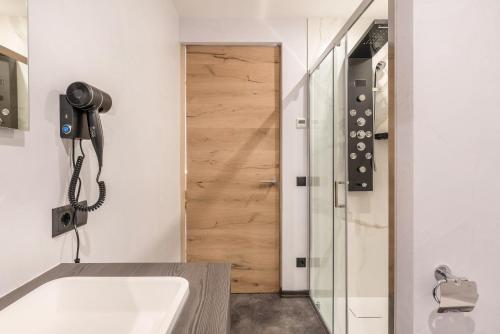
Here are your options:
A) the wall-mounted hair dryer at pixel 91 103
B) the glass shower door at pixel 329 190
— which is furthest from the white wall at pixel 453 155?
the wall-mounted hair dryer at pixel 91 103

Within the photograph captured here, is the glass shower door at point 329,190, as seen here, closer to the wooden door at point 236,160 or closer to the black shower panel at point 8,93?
the wooden door at point 236,160

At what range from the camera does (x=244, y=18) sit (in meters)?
Result: 2.55

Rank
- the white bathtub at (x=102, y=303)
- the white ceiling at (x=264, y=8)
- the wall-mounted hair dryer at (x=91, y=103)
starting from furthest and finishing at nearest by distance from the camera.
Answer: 1. the white ceiling at (x=264, y=8)
2. the wall-mounted hair dryer at (x=91, y=103)
3. the white bathtub at (x=102, y=303)

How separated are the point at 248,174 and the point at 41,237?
6.11 ft

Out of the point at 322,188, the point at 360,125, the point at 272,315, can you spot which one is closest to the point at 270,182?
the point at 322,188

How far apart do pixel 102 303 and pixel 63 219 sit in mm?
359

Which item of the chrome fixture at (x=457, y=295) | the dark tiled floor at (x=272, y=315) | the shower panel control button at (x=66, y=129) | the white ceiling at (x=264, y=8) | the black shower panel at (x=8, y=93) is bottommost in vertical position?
the dark tiled floor at (x=272, y=315)

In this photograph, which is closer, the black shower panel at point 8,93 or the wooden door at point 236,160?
the black shower panel at point 8,93

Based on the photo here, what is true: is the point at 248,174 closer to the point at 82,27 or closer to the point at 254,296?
the point at 254,296

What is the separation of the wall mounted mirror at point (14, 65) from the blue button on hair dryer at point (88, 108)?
15cm

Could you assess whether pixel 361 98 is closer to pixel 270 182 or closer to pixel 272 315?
pixel 270 182

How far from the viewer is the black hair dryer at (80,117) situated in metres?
0.94

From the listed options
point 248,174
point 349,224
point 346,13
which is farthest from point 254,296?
point 346,13

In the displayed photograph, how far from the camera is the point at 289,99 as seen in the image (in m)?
2.55
